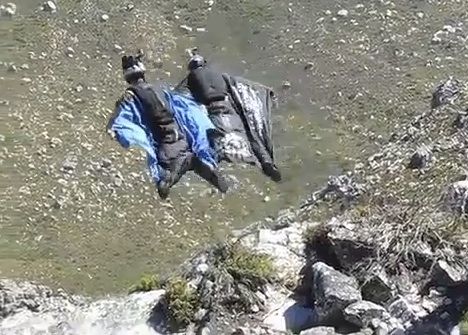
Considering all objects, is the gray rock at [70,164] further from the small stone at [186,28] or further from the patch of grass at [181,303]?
the small stone at [186,28]

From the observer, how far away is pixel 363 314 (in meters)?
10.9

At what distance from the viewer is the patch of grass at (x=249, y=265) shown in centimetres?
1175

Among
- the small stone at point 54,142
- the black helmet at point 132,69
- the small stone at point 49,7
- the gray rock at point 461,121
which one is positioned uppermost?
the black helmet at point 132,69

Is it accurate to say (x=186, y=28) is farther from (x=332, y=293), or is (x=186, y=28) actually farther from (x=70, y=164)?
(x=332, y=293)

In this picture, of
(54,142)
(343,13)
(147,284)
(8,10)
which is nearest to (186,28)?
(343,13)

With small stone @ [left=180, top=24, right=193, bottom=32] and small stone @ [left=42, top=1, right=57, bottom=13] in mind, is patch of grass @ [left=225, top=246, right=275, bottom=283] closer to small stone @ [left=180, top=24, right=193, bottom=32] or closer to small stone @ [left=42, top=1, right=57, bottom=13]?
small stone @ [left=180, top=24, right=193, bottom=32]

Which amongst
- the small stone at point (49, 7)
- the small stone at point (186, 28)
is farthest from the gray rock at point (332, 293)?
the small stone at point (49, 7)

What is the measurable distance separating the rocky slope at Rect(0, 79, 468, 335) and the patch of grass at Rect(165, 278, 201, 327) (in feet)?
0.04

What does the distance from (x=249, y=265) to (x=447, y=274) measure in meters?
1.93

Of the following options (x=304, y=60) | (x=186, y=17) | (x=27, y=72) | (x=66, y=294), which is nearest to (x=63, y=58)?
(x=27, y=72)

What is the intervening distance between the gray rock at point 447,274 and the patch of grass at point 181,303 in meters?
2.21

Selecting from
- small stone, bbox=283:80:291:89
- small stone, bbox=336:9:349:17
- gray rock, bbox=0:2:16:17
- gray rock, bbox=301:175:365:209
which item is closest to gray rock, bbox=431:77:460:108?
gray rock, bbox=301:175:365:209

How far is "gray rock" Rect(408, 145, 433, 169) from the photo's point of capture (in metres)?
13.6

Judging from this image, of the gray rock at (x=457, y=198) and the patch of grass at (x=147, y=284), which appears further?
the patch of grass at (x=147, y=284)
